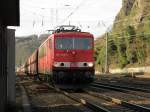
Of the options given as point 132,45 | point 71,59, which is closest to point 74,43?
point 71,59

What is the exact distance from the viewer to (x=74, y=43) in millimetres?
26500

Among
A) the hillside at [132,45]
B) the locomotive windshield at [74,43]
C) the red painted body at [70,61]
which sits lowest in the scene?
the red painted body at [70,61]

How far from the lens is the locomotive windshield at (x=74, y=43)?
26.4 metres

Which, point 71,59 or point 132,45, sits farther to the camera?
point 132,45

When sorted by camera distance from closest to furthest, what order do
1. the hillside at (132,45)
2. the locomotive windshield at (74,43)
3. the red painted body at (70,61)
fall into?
the red painted body at (70,61) → the locomotive windshield at (74,43) → the hillside at (132,45)

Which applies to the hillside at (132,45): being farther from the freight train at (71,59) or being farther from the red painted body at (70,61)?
the red painted body at (70,61)

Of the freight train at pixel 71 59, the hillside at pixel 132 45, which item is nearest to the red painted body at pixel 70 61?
the freight train at pixel 71 59

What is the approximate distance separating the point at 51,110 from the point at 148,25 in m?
65.6

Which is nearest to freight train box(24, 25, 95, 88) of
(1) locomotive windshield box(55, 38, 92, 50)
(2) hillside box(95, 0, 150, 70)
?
(1) locomotive windshield box(55, 38, 92, 50)

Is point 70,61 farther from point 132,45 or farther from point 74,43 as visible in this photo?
point 132,45

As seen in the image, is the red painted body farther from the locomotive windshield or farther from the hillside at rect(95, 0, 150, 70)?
the hillside at rect(95, 0, 150, 70)

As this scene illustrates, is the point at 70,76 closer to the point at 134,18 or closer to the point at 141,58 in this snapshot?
the point at 141,58

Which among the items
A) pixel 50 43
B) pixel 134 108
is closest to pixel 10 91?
pixel 134 108

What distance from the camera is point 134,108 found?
15.6 m
